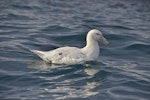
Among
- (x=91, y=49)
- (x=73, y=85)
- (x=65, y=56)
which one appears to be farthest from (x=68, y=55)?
(x=73, y=85)

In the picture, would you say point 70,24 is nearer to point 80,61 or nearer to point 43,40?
point 43,40

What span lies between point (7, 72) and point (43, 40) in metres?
4.53

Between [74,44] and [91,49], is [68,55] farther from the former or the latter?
[74,44]

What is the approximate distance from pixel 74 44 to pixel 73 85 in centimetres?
547

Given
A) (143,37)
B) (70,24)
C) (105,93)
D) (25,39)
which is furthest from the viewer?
(70,24)

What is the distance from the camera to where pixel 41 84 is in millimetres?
13680

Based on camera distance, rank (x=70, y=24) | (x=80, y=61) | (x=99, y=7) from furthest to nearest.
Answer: (x=99, y=7) < (x=70, y=24) < (x=80, y=61)

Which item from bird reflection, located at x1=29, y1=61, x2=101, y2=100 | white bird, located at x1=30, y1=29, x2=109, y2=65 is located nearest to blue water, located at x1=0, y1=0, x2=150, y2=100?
bird reflection, located at x1=29, y1=61, x2=101, y2=100

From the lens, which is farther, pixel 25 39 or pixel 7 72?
pixel 25 39

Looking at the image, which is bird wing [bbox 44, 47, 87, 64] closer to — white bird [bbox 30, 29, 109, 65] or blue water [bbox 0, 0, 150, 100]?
white bird [bbox 30, 29, 109, 65]

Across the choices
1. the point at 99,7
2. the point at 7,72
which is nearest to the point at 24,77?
the point at 7,72

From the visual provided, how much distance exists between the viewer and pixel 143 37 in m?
20.8

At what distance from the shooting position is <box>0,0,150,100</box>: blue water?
13344 mm

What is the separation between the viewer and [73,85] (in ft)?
45.3
